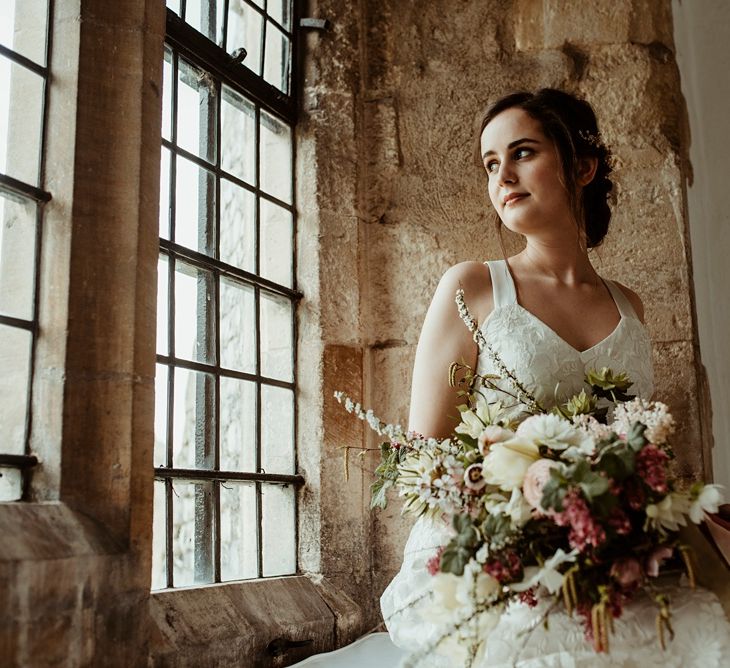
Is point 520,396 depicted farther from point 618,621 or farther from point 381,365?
point 381,365

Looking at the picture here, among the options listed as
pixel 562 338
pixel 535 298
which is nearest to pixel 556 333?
pixel 562 338

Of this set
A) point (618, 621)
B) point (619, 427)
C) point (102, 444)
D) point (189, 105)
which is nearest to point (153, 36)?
point (189, 105)

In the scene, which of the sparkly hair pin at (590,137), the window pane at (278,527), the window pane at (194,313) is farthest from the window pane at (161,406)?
the sparkly hair pin at (590,137)

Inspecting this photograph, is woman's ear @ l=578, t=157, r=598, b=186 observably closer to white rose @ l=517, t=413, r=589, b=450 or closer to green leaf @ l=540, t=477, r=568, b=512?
white rose @ l=517, t=413, r=589, b=450

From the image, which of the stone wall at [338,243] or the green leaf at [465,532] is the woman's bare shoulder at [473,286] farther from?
the green leaf at [465,532]

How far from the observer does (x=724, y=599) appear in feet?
5.69

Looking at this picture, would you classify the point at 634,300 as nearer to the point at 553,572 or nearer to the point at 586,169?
the point at 586,169

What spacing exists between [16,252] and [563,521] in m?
1.43

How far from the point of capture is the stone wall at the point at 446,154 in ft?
9.78

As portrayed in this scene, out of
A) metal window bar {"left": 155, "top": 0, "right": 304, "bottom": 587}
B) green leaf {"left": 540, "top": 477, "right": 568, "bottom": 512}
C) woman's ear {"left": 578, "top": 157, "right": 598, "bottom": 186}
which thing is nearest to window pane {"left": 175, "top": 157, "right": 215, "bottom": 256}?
metal window bar {"left": 155, "top": 0, "right": 304, "bottom": 587}

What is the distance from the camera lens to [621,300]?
2707mm

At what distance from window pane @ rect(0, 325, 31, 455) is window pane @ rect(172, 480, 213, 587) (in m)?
0.57

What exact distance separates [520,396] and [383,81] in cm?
151

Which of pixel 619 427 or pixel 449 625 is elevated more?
pixel 619 427
